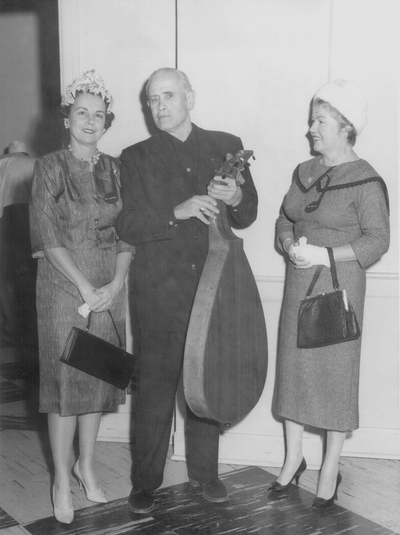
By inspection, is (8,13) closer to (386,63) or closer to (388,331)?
(386,63)

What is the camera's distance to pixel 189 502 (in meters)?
2.87

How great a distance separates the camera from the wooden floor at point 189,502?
2635 millimetres

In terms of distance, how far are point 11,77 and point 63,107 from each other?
395 centimetres

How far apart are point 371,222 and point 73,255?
1.21 meters

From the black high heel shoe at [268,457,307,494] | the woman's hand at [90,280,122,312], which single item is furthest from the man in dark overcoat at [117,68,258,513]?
the black high heel shoe at [268,457,307,494]

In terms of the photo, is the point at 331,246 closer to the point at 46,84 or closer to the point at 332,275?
the point at 332,275

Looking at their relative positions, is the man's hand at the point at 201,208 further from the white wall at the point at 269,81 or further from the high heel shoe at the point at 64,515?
the high heel shoe at the point at 64,515

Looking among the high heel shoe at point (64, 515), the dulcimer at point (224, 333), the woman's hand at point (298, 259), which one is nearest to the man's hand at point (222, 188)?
the dulcimer at point (224, 333)

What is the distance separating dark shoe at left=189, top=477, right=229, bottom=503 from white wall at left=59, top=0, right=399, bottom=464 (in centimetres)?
43

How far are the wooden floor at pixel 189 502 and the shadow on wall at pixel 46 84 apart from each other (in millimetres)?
2778

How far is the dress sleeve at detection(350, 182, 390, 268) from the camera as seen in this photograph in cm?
264

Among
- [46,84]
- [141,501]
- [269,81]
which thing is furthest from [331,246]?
[46,84]

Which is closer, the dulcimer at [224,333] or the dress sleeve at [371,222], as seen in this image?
the dulcimer at [224,333]

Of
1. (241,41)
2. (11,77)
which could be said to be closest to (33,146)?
(11,77)
